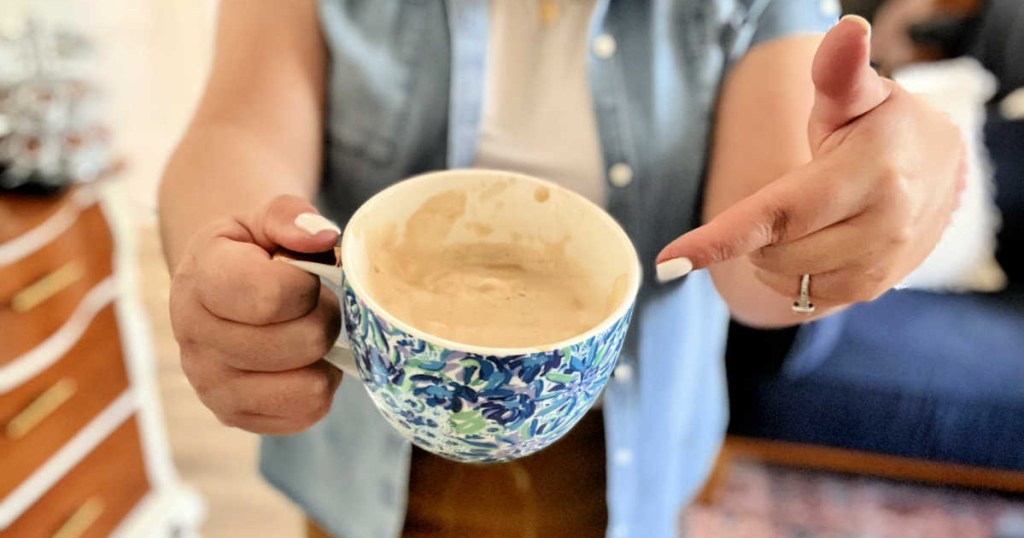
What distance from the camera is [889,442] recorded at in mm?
1008

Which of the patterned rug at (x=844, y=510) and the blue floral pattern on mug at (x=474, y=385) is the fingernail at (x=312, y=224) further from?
the patterned rug at (x=844, y=510)

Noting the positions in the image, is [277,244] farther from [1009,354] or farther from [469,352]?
[1009,354]

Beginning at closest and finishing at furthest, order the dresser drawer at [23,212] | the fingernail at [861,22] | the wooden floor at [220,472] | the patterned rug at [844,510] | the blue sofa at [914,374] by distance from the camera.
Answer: the fingernail at [861,22], the wooden floor at [220,472], the dresser drawer at [23,212], the blue sofa at [914,374], the patterned rug at [844,510]

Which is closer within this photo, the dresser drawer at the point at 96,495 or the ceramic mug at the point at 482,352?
the ceramic mug at the point at 482,352

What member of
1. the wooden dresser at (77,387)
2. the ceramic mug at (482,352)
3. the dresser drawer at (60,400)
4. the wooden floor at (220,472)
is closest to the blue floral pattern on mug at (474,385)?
the ceramic mug at (482,352)

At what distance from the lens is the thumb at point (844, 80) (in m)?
0.20

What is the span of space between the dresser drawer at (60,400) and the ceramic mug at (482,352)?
1.85ft

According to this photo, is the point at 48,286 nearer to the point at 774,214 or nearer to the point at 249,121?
the point at 249,121

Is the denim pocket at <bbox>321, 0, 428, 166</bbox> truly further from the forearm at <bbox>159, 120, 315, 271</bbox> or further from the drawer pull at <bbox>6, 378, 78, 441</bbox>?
the drawer pull at <bbox>6, 378, 78, 441</bbox>

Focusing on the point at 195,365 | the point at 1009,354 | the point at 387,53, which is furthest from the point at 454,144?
the point at 1009,354

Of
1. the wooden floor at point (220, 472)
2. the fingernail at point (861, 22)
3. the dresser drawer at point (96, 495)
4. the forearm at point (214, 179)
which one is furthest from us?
the dresser drawer at point (96, 495)

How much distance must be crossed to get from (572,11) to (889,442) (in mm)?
856

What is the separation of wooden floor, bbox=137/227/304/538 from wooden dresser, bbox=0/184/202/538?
0.05 meters

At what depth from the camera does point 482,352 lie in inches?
8.6
